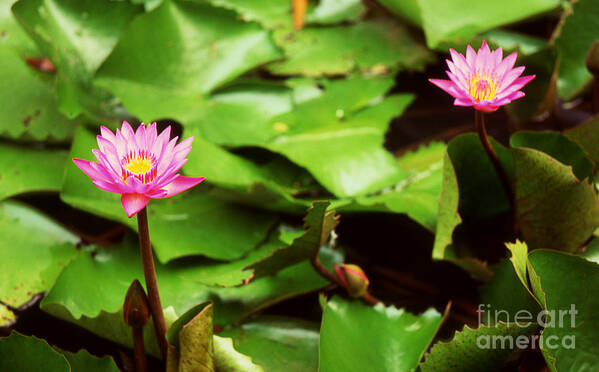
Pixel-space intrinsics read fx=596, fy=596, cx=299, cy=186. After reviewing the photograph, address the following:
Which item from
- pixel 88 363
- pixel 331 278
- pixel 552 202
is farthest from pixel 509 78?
pixel 88 363

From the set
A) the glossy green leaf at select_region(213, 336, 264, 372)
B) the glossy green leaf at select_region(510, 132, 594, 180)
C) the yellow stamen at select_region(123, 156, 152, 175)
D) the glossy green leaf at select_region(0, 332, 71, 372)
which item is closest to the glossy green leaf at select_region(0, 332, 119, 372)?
the glossy green leaf at select_region(0, 332, 71, 372)

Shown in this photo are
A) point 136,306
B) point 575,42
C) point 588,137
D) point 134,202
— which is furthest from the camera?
point 575,42

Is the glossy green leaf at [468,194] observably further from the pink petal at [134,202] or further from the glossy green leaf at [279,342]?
the pink petal at [134,202]

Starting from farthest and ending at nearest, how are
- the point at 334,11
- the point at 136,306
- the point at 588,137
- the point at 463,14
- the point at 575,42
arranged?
the point at 334,11 → the point at 463,14 → the point at 575,42 → the point at 588,137 → the point at 136,306

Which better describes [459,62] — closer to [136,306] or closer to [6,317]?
[136,306]

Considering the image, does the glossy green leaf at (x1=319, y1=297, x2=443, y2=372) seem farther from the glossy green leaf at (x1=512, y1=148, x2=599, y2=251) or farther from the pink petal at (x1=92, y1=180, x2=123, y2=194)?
the pink petal at (x1=92, y1=180, x2=123, y2=194)

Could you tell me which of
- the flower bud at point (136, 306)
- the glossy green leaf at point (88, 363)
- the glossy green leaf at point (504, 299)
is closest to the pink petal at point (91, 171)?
the flower bud at point (136, 306)

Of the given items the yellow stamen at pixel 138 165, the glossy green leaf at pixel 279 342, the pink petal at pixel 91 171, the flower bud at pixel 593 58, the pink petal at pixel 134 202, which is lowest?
the glossy green leaf at pixel 279 342
